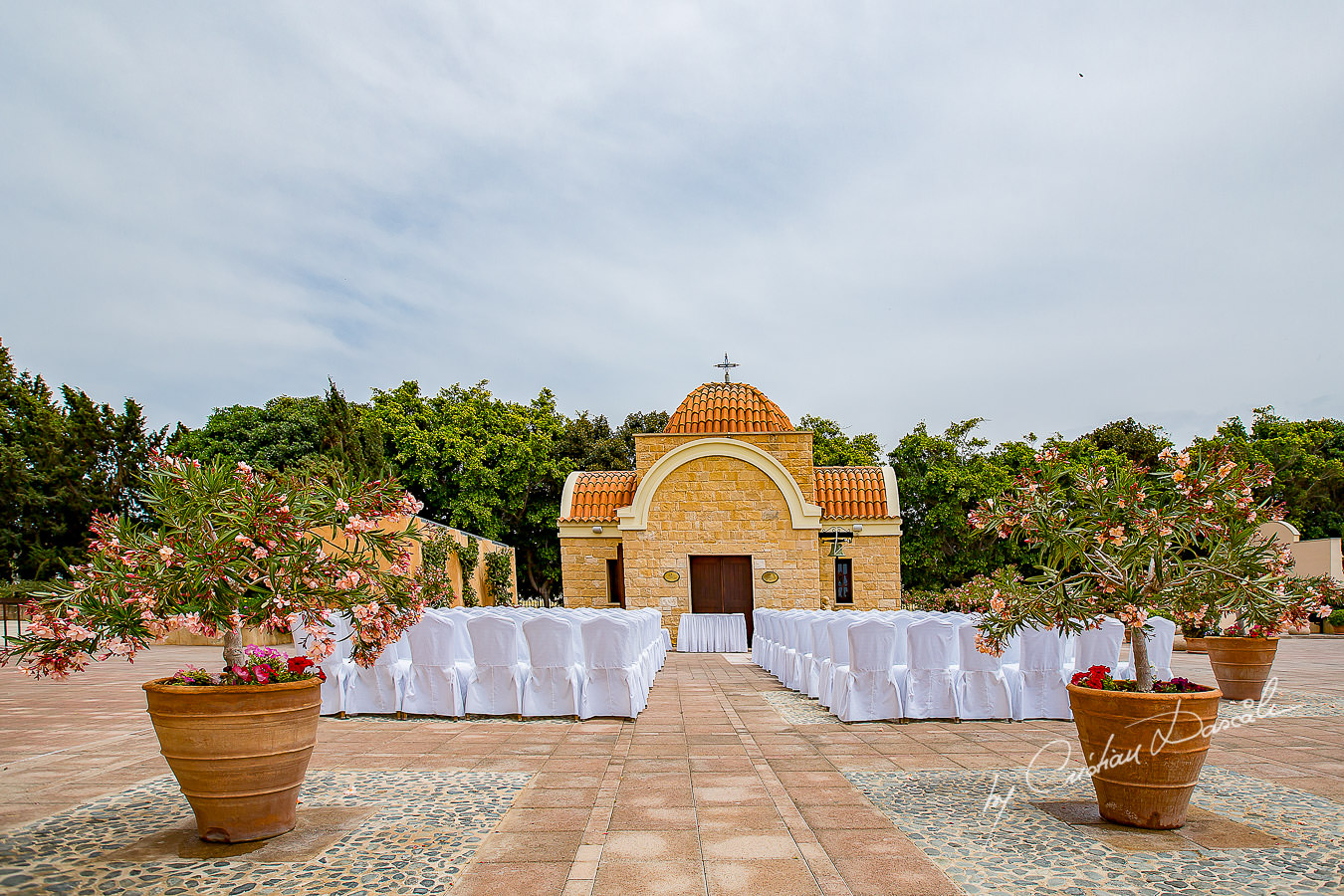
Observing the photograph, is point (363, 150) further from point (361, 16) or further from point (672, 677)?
point (672, 677)

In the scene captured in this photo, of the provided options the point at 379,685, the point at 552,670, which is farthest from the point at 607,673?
the point at 379,685

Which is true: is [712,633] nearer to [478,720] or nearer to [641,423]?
[478,720]

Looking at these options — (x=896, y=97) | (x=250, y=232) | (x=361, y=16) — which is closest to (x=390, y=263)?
(x=250, y=232)

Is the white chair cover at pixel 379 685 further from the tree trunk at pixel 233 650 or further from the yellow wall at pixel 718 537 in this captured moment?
the yellow wall at pixel 718 537

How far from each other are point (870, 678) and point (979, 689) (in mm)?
1094

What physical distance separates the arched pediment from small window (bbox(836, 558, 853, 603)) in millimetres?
1435

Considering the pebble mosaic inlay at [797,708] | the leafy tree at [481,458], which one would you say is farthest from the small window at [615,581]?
the pebble mosaic inlay at [797,708]

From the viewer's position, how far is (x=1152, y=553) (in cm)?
456

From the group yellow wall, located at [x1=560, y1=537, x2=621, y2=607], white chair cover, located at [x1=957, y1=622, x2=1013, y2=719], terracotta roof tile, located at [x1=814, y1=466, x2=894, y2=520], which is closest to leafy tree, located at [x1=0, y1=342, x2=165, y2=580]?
yellow wall, located at [x1=560, y1=537, x2=621, y2=607]

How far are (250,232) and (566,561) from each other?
37.7ft

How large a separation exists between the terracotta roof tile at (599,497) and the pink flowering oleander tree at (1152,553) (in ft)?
52.9

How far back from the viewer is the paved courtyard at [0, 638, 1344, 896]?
3.71 metres

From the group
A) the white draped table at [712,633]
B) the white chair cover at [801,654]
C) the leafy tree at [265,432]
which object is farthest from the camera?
the leafy tree at [265,432]

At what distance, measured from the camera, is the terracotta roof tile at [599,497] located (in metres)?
21.0
